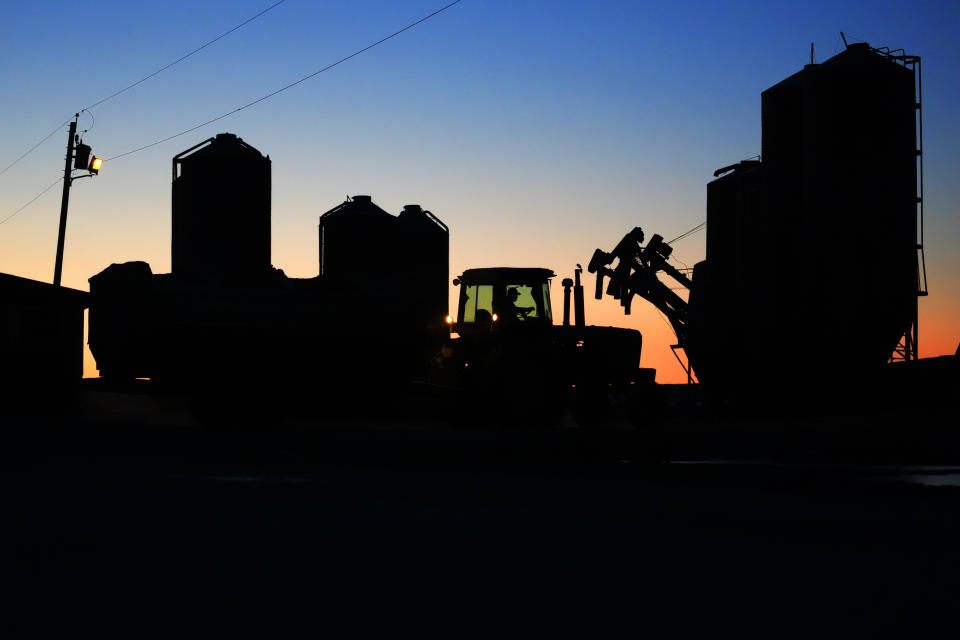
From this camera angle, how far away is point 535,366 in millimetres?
19266

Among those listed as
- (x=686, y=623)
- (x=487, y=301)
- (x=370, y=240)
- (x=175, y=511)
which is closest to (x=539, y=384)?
(x=487, y=301)

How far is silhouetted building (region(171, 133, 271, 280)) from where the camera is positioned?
3288 cm

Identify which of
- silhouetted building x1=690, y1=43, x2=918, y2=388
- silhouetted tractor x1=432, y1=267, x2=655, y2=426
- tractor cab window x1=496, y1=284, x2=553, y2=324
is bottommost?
silhouetted tractor x1=432, y1=267, x2=655, y2=426

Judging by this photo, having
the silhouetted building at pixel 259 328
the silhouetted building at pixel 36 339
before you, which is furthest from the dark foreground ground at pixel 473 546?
the silhouetted building at pixel 36 339

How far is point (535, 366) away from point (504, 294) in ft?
7.44

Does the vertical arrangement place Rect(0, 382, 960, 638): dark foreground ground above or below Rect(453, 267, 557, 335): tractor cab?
below

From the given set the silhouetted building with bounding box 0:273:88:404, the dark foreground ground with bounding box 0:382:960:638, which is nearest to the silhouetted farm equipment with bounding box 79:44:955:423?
the silhouetted building with bounding box 0:273:88:404

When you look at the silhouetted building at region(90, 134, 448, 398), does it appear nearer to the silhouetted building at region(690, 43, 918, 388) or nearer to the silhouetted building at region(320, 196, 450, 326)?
the silhouetted building at region(690, 43, 918, 388)

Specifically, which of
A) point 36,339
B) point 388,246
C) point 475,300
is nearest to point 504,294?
point 475,300

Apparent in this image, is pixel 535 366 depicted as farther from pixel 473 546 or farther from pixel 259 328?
pixel 473 546

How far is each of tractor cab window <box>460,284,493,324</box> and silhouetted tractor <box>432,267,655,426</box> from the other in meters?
0.30

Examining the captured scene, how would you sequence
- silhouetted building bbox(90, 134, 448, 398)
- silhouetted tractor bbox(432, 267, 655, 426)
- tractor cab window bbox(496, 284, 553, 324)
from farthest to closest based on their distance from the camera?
tractor cab window bbox(496, 284, 553, 324) < silhouetted tractor bbox(432, 267, 655, 426) < silhouetted building bbox(90, 134, 448, 398)

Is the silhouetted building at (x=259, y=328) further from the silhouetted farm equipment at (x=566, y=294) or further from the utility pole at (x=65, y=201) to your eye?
the utility pole at (x=65, y=201)

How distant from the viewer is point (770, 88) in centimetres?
3095
